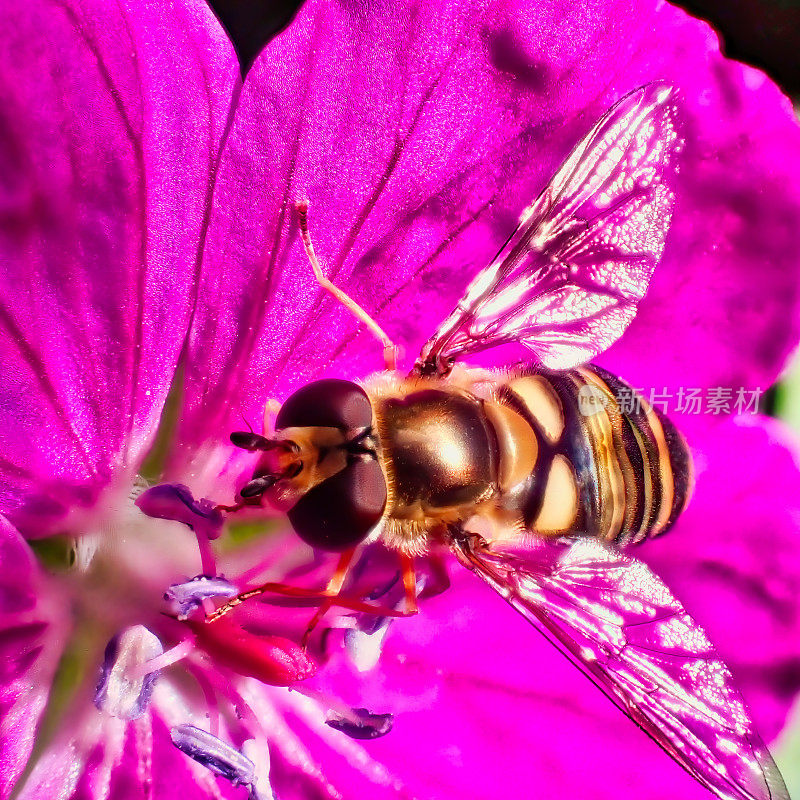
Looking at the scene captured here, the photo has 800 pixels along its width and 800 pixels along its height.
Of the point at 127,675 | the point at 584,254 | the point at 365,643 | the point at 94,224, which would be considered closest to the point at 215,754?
the point at 127,675

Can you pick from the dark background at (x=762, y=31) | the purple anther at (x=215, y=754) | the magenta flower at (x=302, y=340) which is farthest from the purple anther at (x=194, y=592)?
the dark background at (x=762, y=31)

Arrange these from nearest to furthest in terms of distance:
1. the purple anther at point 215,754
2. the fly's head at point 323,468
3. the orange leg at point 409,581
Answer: the fly's head at point 323,468 → the purple anther at point 215,754 → the orange leg at point 409,581

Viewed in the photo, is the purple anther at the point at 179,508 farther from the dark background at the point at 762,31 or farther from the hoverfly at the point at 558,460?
the dark background at the point at 762,31

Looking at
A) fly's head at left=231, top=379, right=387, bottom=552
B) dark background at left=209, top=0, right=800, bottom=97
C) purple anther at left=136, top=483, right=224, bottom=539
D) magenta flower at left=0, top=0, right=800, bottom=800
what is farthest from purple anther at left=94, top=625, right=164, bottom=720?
dark background at left=209, top=0, right=800, bottom=97

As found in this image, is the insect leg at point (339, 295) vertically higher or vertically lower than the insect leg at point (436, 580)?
higher

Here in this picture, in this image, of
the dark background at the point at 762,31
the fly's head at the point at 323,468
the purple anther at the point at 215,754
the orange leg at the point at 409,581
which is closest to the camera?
the fly's head at the point at 323,468

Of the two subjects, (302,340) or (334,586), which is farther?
(302,340)

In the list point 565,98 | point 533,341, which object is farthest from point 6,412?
point 565,98

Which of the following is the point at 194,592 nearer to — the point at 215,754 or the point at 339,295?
the point at 215,754
